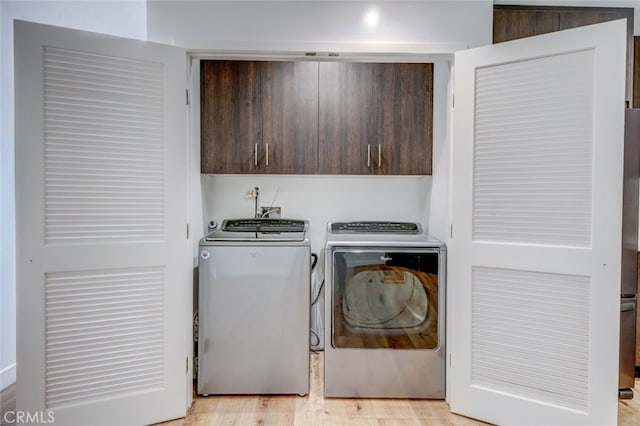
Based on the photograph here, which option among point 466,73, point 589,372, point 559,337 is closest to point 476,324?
point 559,337

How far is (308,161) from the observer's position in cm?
259

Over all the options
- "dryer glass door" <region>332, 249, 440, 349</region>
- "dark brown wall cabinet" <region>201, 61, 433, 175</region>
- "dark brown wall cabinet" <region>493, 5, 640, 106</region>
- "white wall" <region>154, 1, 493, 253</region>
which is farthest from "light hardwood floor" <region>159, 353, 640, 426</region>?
"dark brown wall cabinet" <region>493, 5, 640, 106</region>

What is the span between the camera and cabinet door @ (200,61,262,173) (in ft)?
8.30

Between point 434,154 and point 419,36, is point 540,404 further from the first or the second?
point 419,36

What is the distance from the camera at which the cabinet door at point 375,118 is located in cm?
257

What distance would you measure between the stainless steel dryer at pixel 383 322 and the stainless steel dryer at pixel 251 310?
185 mm

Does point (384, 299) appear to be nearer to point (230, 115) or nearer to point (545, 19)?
point (230, 115)

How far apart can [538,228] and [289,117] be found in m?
1.67

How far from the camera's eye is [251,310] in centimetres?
217

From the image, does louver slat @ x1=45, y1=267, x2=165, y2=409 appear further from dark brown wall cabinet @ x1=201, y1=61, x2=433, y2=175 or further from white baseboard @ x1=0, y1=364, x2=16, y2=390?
dark brown wall cabinet @ x1=201, y1=61, x2=433, y2=175

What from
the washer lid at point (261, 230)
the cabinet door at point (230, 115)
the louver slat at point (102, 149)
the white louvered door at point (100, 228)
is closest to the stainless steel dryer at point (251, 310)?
the washer lid at point (261, 230)

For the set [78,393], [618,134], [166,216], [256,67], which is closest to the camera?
[618,134]

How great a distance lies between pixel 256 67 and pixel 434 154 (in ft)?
4.54

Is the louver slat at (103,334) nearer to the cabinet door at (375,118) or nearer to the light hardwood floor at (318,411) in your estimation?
the light hardwood floor at (318,411)
